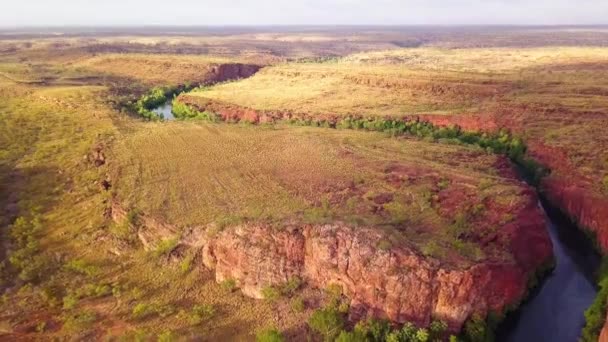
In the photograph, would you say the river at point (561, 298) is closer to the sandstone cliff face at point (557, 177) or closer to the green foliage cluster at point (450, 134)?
the sandstone cliff face at point (557, 177)

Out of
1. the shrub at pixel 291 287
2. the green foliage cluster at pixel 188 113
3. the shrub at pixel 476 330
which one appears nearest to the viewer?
the shrub at pixel 476 330

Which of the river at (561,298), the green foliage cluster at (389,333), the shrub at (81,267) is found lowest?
the river at (561,298)

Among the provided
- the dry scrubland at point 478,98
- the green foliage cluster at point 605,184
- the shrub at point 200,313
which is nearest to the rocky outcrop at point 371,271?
the shrub at point 200,313

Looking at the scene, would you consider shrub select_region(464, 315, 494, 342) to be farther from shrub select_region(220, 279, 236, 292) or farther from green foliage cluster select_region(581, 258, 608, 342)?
shrub select_region(220, 279, 236, 292)

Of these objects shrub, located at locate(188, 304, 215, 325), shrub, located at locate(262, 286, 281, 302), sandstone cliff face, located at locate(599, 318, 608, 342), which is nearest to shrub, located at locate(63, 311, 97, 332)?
shrub, located at locate(188, 304, 215, 325)

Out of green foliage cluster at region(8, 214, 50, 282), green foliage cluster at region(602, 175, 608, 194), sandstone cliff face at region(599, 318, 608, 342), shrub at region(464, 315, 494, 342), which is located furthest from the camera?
green foliage cluster at region(602, 175, 608, 194)
